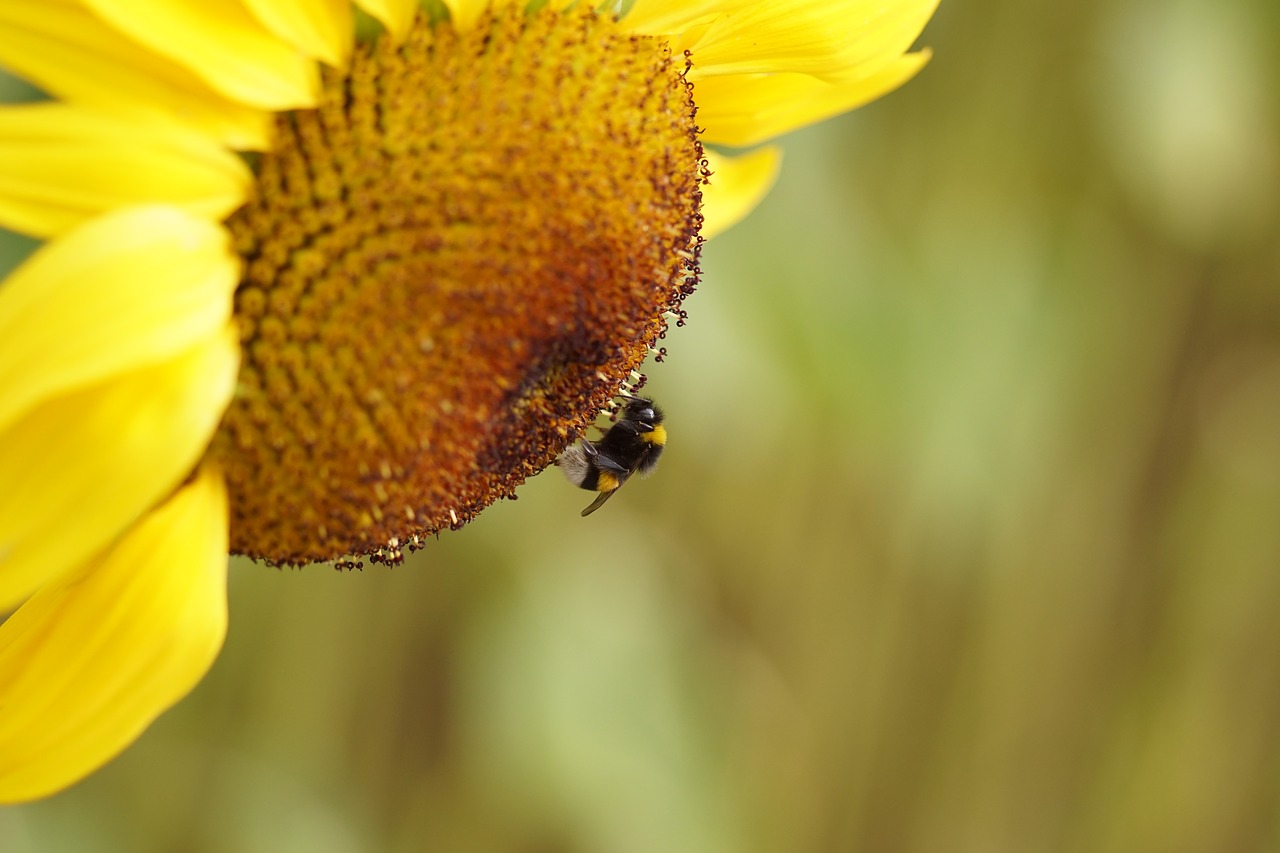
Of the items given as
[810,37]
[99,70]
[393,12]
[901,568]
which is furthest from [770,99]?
[901,568]

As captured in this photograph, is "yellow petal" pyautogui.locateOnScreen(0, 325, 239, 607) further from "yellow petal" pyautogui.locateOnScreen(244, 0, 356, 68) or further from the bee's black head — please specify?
the bee's black head

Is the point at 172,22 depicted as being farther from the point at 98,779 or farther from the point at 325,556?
the point at 98,779

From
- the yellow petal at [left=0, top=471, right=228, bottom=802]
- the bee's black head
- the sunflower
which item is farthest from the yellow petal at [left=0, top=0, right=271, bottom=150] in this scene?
the bee's black head

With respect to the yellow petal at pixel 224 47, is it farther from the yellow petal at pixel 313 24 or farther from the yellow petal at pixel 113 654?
the yellow petal at pixel 113 654

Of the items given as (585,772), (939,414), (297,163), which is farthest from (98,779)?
(297,163)

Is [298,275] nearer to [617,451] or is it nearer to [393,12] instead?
[393,12]
